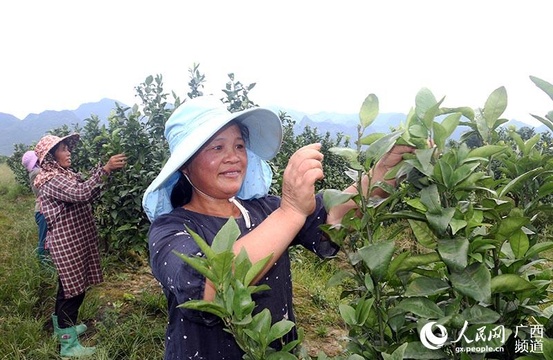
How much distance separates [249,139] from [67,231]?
232 cm

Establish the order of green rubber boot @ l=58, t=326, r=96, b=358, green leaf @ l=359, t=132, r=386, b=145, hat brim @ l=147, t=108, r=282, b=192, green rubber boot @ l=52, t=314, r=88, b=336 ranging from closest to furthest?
green leaf @ l=359, t=132, r=386, b=145
hat brim @ l=147, t=108, r=282, b=192
green rubber boot @ l=58, t=326, r=96, b=358
green rubber boot @ l=52, t=314, r=88, b=336

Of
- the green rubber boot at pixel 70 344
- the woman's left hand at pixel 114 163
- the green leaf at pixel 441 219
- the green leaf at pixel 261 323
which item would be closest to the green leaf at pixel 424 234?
the green leaf at pixel 441 219

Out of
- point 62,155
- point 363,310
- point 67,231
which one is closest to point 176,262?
point 363,310

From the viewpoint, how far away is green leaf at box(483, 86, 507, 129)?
0.85 metres

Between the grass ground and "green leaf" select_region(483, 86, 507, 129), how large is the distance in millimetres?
2734

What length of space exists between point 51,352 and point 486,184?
3401 mm

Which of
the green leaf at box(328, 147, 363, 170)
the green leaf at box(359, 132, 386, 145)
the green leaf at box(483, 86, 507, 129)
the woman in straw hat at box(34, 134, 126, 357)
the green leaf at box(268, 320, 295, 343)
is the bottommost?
the woman in straw hat at box(34, 134, 126, 357)

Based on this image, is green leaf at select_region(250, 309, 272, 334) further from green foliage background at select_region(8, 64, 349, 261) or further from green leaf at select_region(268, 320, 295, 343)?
green foliage background at select_region(8, 64, 349, 261)

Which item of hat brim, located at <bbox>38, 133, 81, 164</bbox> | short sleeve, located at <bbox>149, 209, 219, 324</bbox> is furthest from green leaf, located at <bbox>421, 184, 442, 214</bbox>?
hat brim, located at <bbox>38, 133, 81, 164</bbox>

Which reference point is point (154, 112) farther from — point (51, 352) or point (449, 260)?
point (449, 260)

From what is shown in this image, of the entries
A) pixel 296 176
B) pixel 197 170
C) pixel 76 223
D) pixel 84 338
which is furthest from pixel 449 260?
pixel 84 338

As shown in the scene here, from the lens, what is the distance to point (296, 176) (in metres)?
1.09

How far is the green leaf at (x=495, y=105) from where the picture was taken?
2.79 ft

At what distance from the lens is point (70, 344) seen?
3305mm
